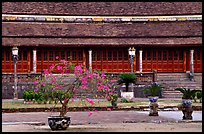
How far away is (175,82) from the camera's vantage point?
49.6 meters

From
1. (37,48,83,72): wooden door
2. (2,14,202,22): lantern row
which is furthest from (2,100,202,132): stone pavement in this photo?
(2,14,202,22): lantern row

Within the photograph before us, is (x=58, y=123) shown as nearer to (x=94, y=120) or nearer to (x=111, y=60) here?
(x=94, y=120)

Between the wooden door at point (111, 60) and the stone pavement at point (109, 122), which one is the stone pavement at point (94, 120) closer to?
the stone pavement at point (109, 122)

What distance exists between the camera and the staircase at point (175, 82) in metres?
46.7

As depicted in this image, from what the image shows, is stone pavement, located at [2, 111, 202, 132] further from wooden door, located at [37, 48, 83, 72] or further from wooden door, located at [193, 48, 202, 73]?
wooden door, located at [193, 48, 202, 73]

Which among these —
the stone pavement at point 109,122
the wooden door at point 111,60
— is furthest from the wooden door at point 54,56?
the stone pavement at point 109,122

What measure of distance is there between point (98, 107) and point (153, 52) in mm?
23418

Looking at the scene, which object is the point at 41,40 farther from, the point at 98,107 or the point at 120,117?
the point at 120,117

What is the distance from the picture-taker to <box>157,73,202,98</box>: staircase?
1838 inches

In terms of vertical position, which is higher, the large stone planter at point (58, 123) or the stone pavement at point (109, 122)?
the large stone planter at point (58, 123)

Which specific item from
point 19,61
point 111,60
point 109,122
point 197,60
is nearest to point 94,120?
point 109,122

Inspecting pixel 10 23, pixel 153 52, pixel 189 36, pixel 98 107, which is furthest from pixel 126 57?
pixel 98 107

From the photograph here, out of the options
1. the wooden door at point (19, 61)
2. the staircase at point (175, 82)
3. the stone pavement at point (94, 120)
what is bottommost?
the stone pavement at point (94, 120)

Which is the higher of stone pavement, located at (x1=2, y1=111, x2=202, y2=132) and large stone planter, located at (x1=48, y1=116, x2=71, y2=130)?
large stone planter, located at (x1=48, y1=116, x2=71, y2=130)
